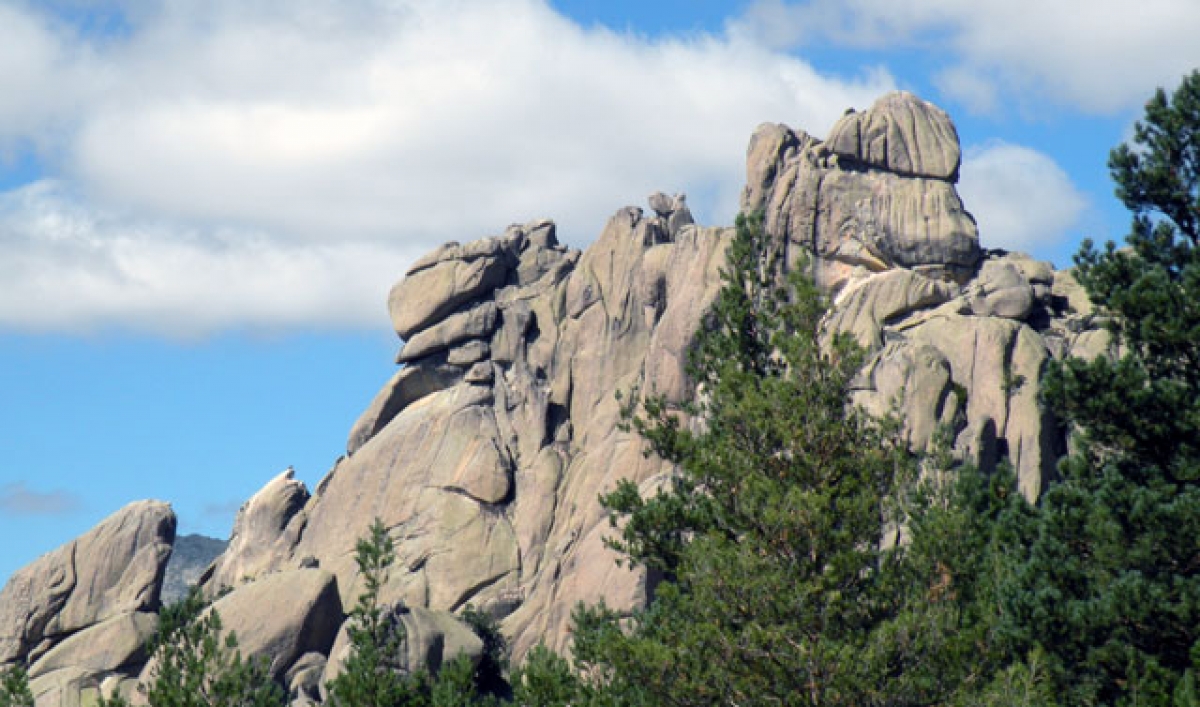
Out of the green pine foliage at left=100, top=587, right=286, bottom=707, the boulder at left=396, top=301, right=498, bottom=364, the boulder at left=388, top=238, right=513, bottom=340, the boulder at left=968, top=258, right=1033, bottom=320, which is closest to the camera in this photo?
the green pine foliage at left=100, top=587, right=286, bottom=707

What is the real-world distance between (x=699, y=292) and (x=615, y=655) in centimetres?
5624

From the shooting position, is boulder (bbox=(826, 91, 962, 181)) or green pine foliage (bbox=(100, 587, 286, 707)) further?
boulder (bbox=(826, 91, 962, 181))

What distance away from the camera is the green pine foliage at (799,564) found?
1156 inches

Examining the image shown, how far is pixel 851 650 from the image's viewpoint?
1120 inches

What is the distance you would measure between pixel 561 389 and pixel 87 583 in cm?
2992

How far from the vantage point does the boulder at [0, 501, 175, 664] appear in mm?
93625

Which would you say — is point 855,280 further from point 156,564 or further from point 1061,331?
point 156,564

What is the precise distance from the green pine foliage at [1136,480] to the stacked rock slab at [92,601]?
64.4 meters

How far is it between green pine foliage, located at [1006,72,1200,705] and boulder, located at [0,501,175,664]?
7062 cm

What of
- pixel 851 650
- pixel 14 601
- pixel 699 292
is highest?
pixel 699 292

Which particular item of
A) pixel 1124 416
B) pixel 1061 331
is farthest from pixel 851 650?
pixel 1061 331

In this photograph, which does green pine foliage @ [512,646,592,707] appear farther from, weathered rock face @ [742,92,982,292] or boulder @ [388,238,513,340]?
boulder @ [388,238,513,340]

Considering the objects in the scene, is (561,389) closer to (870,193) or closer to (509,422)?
(509,422)

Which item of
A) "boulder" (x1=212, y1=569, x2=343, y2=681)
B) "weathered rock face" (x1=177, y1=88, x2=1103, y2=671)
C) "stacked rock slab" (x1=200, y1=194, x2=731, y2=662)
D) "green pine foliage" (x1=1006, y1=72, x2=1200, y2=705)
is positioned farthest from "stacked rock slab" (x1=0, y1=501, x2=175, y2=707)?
"green pine foliage" (x1=1006, y1=72, x2=1200, y2=705)
